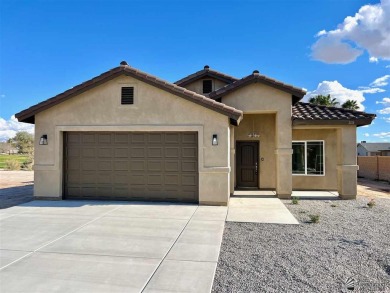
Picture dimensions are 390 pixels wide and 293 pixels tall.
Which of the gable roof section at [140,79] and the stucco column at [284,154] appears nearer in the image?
the gable roof section at [140,79]

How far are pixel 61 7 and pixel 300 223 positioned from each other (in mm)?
13420

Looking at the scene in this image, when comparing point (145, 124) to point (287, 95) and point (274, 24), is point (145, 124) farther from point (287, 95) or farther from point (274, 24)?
point (274, 24)

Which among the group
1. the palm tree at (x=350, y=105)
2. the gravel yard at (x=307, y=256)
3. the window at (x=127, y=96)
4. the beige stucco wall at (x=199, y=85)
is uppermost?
the palm tree at (x=350, y=105)

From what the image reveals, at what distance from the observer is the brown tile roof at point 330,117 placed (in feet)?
38.3

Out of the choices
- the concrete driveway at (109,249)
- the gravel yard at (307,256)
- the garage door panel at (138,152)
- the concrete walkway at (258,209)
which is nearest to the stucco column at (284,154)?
the concrete walkway at (258,209)

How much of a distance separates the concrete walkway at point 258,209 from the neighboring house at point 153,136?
0.73 m

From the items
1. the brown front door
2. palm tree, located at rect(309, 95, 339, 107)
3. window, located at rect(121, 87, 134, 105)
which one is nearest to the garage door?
window, located at rect(121, 87, 134, 105)

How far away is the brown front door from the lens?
14.4 meters

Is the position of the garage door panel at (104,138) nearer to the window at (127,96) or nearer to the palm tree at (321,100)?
the window at (127,96)

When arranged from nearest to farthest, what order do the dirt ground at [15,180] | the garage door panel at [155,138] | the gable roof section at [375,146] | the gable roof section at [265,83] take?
the garage door panel at [155,138]
the gable roof section at [265,83]
the dirt ground at [15,180]
the gable roof section at [375,146]

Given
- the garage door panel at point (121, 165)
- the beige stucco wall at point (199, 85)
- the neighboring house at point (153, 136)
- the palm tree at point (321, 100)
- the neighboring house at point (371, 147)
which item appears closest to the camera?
the neighboring house at point (153, 136)

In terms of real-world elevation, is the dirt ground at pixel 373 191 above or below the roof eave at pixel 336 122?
below

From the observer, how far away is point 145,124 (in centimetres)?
1057

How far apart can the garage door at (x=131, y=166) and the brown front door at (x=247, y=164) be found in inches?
181
